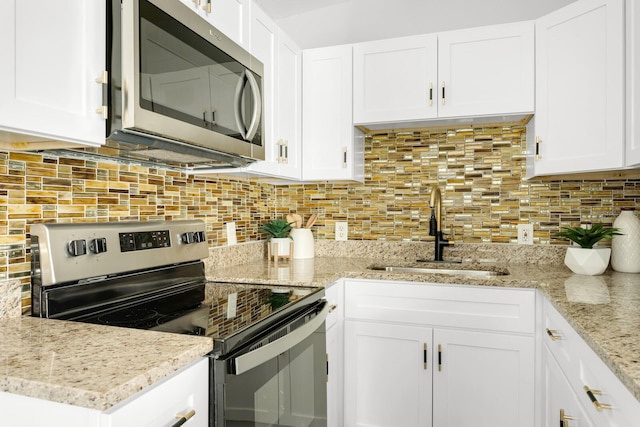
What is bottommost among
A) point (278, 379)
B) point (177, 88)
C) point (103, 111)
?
point (278, 379)

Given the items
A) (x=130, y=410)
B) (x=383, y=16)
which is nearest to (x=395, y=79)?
(x=383, y=16)

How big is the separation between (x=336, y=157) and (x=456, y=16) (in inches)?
42.9

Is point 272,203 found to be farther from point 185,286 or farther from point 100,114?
point 100,114

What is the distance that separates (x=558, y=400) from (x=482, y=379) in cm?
46

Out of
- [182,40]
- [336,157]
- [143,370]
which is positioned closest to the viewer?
[143,370]

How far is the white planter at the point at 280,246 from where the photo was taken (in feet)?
7.60

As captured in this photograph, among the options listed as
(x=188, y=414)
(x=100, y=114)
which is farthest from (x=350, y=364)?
(x=100, y=114)

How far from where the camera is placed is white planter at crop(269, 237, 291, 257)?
2.32m

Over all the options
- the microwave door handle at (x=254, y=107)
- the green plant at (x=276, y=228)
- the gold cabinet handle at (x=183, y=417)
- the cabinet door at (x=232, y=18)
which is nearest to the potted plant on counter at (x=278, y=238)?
the green plant at (x=276, y=228)

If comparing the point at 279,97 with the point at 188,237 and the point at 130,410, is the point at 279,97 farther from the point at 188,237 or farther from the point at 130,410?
the point at 130,410

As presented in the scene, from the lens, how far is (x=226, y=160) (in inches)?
62.4

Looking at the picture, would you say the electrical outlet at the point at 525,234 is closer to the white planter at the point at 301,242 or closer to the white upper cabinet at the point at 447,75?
the white upper cabinet at the point at 447,75

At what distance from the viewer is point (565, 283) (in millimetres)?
1683

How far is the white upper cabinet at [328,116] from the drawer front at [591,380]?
→ 1.27 meters
